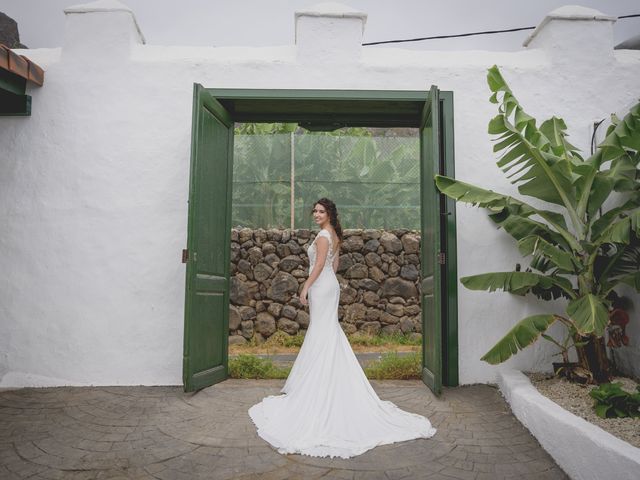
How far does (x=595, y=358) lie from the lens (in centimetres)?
436

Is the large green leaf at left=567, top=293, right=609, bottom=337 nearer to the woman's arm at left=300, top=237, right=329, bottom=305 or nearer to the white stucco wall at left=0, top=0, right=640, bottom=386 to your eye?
the white stucco wall at left=0, top=0, right=640, bottom=386

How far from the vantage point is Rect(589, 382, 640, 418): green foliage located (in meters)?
3.26

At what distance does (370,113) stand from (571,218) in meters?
2.68

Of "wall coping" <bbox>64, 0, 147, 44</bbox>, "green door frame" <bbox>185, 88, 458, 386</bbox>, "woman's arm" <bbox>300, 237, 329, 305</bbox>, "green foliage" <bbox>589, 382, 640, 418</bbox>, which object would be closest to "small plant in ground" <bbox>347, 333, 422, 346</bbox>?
"green door frame" <bbox>185, 88, 458, 386</bbox>

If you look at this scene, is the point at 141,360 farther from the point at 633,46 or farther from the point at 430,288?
the point at 633,46

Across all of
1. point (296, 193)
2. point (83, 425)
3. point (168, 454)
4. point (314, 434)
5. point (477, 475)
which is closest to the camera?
point (477, 475)

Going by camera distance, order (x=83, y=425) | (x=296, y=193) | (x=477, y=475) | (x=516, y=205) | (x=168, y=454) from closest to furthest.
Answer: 1. (x=477, y=475)
2. (x=168, y=454)
3. (x=83, y=425)
4. (x=516, y=205)
5. (x=296, y=193)

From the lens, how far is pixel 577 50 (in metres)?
5.54

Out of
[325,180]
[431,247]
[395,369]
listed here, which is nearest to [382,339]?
[395,369]

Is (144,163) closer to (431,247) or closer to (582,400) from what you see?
(431,247)

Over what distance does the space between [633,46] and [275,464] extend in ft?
25.0

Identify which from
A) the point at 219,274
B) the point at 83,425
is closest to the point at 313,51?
the point at 219,274

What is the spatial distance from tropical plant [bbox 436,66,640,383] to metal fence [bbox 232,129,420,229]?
15.5 ft

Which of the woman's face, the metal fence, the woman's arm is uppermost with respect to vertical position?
the metal fence
